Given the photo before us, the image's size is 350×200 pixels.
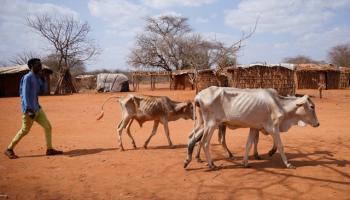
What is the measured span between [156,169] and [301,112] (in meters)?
3.07

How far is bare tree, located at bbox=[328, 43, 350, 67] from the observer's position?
183 feet

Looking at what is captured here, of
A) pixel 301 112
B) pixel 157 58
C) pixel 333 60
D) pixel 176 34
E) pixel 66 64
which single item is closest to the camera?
pixel 301 112

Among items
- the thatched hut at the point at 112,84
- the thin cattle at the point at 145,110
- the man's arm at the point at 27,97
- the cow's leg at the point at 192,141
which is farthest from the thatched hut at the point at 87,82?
the cow's leg at the point at 192,141

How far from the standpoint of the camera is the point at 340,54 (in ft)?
193

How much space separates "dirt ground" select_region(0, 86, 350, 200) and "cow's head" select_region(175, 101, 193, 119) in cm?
75

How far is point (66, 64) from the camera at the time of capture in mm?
35250

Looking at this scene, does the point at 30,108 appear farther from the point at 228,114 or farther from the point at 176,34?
the point at 176,34

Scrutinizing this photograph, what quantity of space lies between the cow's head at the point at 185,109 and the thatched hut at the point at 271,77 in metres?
14.2

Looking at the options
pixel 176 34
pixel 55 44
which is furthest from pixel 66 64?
pixel 176 34

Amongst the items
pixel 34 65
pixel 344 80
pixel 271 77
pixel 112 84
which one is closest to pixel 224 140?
pixel 34 65

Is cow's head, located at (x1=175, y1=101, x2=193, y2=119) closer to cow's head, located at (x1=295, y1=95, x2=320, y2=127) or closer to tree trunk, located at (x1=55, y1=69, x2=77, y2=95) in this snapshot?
cow's head, located at (x1=295, y1=95, x2=320, y2=127)

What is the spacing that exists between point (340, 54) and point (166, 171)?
59691mm

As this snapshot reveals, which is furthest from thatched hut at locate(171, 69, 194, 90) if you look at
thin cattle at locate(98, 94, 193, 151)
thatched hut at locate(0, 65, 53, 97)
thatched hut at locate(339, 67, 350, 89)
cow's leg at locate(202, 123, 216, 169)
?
cow's leg at locate(202, 123, 216, 169)

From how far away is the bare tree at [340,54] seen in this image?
183 feet
